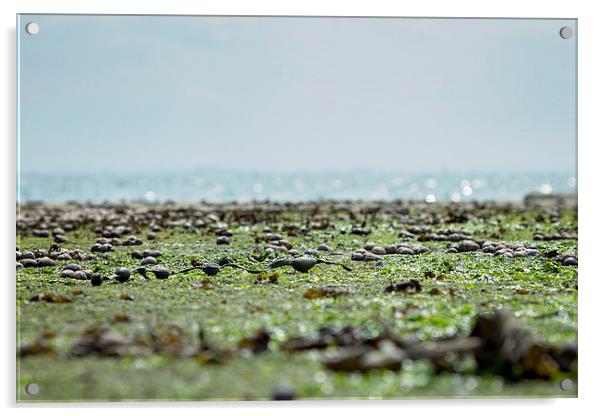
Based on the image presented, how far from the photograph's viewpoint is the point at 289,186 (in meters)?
53.7

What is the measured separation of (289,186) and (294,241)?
141 feet

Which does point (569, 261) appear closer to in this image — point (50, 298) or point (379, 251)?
point (379, 251)

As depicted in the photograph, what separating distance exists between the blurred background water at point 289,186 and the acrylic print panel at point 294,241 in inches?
989

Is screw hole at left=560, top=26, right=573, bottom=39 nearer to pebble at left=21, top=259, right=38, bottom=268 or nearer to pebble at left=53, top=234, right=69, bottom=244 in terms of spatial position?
pebble at left=21, top=259, right=38, bottom=268

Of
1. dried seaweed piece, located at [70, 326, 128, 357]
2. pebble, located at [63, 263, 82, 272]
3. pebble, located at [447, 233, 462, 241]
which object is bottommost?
dried seaweed piece, located at [70, 326, 128, 357]

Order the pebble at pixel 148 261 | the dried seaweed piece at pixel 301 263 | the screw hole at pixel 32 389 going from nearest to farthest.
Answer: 1. the screw hole at pixel 32 389
2. the dried seaweed piece at pixel 301 263
3. the pebble at pixel 148 261

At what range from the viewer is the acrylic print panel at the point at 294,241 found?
15.1ft

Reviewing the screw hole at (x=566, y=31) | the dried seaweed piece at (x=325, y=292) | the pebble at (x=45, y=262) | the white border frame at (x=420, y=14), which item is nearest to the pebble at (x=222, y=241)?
the pebble at (x=45, y=262)

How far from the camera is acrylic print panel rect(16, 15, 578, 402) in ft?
15.1

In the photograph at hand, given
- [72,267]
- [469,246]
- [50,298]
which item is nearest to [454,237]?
[469,246]

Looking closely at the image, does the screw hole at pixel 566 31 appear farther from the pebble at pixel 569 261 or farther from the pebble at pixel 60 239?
the pebble at pixel 60 239

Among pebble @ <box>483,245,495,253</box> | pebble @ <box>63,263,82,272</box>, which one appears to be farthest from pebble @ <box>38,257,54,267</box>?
pebble @ <box>483,245,495,253</box>

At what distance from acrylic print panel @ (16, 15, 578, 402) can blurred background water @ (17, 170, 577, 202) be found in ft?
82.4
